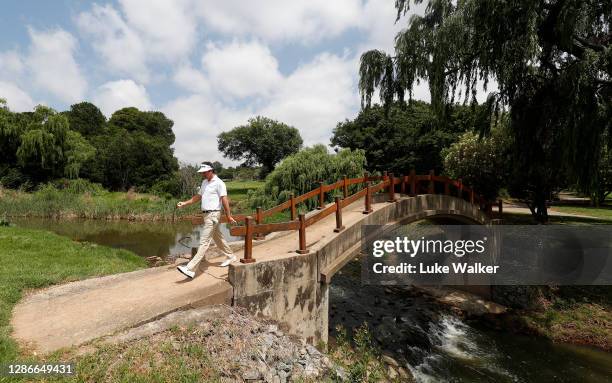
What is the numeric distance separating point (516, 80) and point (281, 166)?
14.0 meters

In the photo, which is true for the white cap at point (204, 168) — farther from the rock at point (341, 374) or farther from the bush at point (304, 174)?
the bush at point (304, 174)

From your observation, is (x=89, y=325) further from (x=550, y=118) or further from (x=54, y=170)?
(x=54, y=170)

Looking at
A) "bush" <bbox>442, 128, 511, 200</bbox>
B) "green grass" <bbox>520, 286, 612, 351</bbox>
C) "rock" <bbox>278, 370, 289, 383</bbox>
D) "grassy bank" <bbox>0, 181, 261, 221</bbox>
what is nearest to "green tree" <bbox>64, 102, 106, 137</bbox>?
"grassy bank" <bbox>0, 181, 261, 221</bbox>

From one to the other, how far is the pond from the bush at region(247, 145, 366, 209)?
3.46 m

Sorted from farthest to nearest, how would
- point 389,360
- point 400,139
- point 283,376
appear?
1. point 400,139
2. point 389,360
3. point 283,376

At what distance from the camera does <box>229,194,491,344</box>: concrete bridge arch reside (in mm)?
6340

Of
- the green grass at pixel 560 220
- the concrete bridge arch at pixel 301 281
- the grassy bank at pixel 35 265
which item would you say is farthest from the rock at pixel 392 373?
the green grass at pixel 560 220

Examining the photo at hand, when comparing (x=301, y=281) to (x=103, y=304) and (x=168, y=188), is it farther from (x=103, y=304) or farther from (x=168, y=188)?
(x=168, y=188)

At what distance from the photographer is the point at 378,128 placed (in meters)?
39.7

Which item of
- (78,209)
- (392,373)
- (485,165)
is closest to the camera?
(392,373)

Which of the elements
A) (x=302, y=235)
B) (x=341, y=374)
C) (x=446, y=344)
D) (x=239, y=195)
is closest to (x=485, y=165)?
(x=446, y=344)

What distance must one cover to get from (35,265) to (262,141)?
47814 mm

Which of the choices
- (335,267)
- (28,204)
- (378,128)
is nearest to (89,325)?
(335,267)

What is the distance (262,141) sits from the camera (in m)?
55.5
